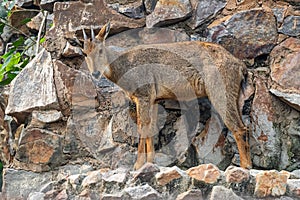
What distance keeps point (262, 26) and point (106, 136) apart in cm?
145

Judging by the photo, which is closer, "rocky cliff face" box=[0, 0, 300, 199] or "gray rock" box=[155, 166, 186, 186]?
"gray rock" box=[155, 166, 186, 186]

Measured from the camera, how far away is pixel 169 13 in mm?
4309

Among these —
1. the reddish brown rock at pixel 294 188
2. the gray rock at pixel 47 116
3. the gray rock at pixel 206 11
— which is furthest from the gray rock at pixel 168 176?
the gray rock at pixel 206 11

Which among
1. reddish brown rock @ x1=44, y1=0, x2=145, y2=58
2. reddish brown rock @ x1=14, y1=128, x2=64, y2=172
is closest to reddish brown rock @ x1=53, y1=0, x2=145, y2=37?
reddish brown rock @ x1=44, y1=0, x2=145, y2=58

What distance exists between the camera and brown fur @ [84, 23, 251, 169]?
3.81 metres

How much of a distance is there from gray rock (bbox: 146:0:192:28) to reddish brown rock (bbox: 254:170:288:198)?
158 cm

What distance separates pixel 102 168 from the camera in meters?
4.13

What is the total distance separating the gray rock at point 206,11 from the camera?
14.1 ft

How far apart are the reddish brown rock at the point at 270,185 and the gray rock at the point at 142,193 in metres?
0.60

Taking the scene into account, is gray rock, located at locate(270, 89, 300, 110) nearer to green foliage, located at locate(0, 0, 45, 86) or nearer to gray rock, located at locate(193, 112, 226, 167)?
gray rock, located at locate(193, 112, 226, 167)

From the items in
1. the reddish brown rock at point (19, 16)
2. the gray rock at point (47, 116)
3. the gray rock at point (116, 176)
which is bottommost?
the gray rock at point (116, 176)

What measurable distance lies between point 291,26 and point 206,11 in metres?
0.66

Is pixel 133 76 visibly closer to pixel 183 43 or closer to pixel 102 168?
pixel 183 43

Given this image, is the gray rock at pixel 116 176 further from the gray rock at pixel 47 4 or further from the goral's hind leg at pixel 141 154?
the gray rock at pixel 47 4
